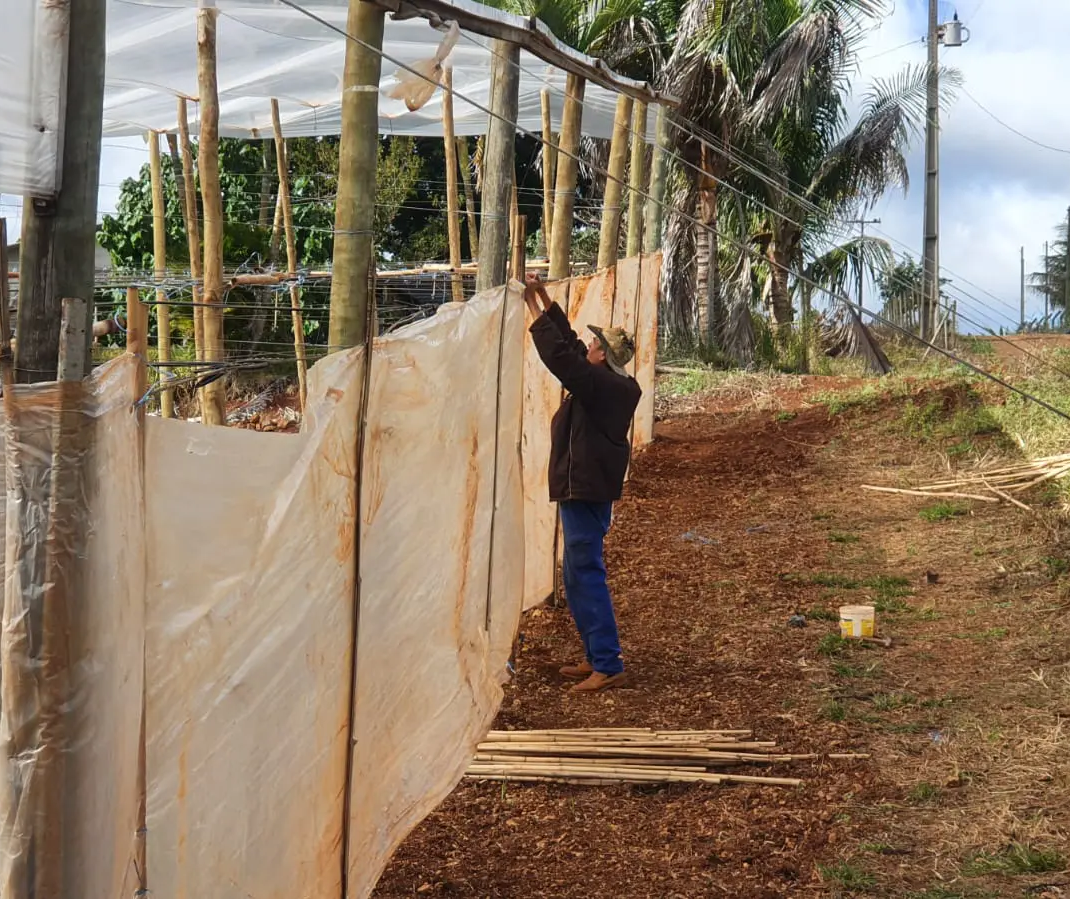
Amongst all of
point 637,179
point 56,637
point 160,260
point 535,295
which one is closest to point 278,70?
point 160,260

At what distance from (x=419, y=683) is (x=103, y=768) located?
1707mm

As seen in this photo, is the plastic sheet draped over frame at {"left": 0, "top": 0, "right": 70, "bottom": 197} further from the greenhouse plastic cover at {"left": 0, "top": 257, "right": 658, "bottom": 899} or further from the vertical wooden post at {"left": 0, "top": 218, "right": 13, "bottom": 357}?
the greenhouse plastic cover at {"left": 0, "top": 257, "right": 658, "bottom": 899}

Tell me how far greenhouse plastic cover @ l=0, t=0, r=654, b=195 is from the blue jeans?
2122mm

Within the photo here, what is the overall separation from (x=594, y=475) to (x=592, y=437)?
0.19 metres

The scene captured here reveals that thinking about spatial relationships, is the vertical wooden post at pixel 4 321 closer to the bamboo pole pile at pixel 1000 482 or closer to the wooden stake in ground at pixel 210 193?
the wooden stake in ground at pixel 210 193

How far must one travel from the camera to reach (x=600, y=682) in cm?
631

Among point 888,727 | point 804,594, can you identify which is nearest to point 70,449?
point 888,727

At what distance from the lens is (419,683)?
13.9 ft

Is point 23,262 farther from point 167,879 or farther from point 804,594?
point 804,594

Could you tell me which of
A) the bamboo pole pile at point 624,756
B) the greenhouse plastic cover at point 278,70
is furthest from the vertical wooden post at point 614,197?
the bamboo pole pile at point 624,756

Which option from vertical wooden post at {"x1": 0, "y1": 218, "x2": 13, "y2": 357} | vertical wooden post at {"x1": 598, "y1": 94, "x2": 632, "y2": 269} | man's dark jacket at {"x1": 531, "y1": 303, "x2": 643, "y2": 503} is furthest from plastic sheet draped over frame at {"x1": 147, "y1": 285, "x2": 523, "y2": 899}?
vertical wooden post at {"x1": 598, "y1": 94, "x2": 632, "y2": 269}

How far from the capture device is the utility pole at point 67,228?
261 cm

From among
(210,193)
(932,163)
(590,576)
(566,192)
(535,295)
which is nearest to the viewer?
(535,295)

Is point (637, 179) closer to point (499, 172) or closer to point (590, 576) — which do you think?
point (499, 172)
